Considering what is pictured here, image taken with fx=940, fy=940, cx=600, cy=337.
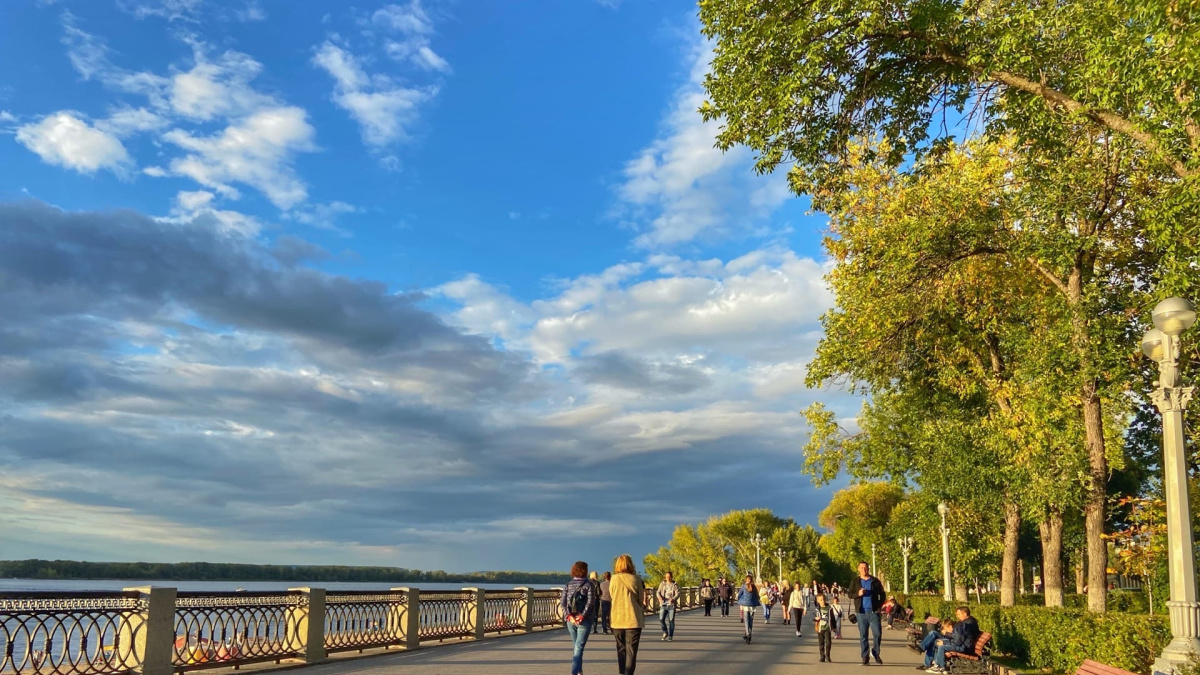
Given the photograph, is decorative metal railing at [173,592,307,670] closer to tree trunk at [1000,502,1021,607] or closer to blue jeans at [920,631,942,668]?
blue jeans at [920,631,942,668]

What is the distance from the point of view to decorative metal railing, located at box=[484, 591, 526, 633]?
24969 millimetres

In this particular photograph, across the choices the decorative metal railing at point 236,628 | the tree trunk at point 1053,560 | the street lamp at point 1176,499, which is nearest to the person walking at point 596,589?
the decorative metal railing at point 236,628

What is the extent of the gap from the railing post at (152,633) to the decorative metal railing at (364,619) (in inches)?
158

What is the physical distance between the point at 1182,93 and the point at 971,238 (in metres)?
7.70

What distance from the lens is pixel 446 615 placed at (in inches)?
883

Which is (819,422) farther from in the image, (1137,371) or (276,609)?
(276,609)

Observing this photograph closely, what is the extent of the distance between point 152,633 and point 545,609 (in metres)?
17.8

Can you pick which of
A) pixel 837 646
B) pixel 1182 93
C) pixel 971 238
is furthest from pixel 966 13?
pixel 837 646

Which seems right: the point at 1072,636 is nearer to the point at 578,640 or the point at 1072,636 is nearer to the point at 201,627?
the point at 578,640

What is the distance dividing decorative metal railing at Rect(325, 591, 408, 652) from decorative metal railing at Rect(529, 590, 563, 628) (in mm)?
8093

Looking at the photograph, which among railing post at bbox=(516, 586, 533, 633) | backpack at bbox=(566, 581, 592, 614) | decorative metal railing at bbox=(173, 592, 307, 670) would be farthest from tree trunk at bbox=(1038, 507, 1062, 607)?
decorative metal railing at bbox=(173, 592, 307, 670)

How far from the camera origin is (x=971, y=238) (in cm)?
2020

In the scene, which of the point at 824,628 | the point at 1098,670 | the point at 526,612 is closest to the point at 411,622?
the point at 526,612

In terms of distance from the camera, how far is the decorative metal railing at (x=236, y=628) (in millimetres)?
13898
